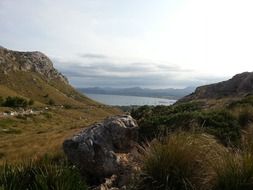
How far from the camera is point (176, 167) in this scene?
28.0 feet

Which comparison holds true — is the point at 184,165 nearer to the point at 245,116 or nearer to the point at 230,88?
the point at 245,116

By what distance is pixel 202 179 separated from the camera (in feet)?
27.6

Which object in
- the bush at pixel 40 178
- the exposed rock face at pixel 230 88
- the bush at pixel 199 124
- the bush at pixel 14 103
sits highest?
the exposed rock face at pixel 230 88

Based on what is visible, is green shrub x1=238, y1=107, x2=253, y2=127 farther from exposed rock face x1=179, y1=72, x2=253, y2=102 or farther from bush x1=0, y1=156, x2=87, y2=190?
exposed rock face x1=179, y1=72, x2=253, y2=102

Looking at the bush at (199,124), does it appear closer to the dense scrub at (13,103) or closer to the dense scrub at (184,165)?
the dense scrub at (184,165)

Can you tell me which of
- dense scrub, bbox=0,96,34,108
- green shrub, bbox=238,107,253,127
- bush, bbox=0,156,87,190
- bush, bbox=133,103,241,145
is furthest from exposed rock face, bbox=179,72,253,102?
bush, bbox=0,156,87,190

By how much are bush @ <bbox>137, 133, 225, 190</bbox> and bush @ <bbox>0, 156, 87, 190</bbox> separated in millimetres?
1332

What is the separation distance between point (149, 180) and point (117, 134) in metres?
3.49

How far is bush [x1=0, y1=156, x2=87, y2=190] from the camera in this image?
7940mm

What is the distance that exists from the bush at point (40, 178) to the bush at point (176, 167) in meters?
1.33

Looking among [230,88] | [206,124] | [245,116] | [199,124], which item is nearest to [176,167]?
[199,124]

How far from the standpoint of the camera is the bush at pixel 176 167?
8484mm

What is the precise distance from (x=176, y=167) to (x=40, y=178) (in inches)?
102

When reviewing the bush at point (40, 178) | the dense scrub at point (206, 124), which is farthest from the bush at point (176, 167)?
the dense scrub at point (206, 124)
